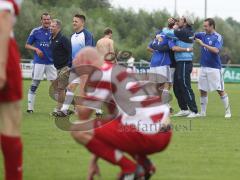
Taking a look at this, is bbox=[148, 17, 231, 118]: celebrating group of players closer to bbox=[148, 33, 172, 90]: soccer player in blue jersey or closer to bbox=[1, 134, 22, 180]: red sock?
bbox=[148, 33, 172, 90]: soccer player in blue jersey

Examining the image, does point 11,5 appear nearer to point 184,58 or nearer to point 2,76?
point 2,76

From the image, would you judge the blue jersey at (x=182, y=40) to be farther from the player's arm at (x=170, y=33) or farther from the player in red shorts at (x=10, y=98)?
the player in red shorts at (x=10, y=98)

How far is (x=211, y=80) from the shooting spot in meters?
16.9

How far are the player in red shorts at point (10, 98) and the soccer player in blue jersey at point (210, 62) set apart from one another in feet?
34.1

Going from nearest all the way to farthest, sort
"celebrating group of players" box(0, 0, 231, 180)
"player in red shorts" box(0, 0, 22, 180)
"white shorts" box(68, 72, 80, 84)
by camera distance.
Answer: "player in red shorts" box(0, 0, 22, 180), "celebrating group of players" box(0, 0, 231, 180), "white shorts" box(68, 72, 80, 84)

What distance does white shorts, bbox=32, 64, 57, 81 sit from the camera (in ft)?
56.3

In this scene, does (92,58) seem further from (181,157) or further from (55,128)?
(55,128)

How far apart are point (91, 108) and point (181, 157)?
110 inches

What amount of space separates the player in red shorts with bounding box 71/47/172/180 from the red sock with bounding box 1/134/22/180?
0.95 metres

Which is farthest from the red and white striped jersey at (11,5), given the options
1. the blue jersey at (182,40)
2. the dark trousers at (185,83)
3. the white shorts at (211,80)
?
the white shorts at (211,80)

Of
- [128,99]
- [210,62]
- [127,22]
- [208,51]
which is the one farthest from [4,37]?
[127,22]

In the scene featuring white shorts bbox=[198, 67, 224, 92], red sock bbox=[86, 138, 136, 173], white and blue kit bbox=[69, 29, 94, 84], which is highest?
red sock bbox=[86, 138, 136, 173]

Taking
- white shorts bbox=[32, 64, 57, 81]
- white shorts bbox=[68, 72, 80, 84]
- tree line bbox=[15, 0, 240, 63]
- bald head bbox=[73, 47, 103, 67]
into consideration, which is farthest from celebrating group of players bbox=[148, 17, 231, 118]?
tree line bbox=[15, 0, 240, 63]

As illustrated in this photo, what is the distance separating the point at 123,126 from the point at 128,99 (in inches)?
14.1
